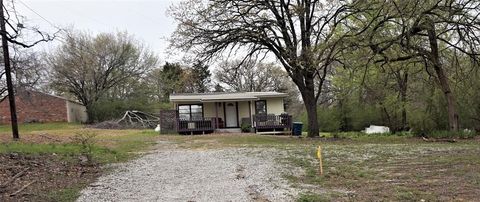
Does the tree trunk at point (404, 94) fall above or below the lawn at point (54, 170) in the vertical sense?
above

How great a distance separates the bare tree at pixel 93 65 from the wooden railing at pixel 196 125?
18999 millimetres

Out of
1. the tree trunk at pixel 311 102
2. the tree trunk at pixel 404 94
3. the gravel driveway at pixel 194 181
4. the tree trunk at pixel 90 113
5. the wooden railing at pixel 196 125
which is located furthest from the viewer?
the tree trunk at pixel 90 113

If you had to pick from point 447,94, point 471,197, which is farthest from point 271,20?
point 471,197

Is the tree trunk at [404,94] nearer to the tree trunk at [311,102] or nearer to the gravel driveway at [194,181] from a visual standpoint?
the tree trunk at [311,102]

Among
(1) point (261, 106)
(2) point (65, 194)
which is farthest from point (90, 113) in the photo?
(2) point (65, 194)

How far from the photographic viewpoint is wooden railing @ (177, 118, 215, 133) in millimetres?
28984

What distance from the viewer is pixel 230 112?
3331 centimetres

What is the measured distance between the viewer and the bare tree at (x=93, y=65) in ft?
147

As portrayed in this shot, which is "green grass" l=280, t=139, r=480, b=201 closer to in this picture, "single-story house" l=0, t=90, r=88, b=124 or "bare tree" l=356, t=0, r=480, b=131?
"bare tree" l=356, t=0, r=480, b=131

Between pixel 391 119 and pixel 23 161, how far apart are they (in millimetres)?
25687

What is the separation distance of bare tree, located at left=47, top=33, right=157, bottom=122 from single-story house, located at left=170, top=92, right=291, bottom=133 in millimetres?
16746

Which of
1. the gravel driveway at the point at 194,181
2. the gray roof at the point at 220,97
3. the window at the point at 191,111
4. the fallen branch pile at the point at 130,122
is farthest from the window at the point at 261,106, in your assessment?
the gravel driveway at the point at 194,181

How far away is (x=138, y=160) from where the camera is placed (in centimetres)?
1348

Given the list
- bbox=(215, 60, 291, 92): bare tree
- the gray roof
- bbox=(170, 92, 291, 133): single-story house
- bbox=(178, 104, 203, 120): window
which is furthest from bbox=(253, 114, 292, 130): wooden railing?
bbox=(215, 60, 291, 92): bare tree
